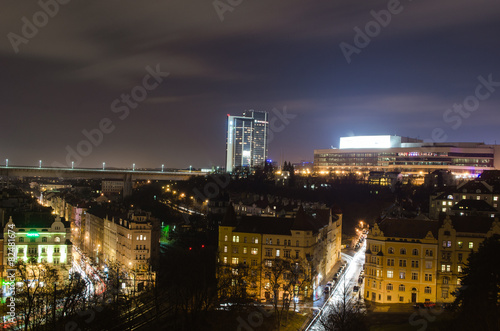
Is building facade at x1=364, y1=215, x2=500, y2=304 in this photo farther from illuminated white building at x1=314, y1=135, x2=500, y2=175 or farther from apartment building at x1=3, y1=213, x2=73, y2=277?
illuminated white building at x1=314, y1=135, x2=500, y2=175

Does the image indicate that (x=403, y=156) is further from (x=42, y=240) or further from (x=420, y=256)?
(x=42, y=240)

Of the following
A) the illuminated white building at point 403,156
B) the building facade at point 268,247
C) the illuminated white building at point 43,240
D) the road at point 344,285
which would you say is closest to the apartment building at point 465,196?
the road at point 344,285

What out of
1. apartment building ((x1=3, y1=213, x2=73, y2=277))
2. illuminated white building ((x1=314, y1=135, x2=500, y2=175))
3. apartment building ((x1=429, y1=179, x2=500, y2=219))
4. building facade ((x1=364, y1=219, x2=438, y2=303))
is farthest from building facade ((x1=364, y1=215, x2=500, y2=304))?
illuminated white building ((x1=314, y1=135, x2=500, y2=175))

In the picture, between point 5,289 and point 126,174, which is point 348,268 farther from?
point 126,174

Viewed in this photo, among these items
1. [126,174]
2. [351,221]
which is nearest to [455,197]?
[351,221]

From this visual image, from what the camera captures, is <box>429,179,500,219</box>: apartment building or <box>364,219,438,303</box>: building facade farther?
<box>429,179,500,219</box>: apartment building

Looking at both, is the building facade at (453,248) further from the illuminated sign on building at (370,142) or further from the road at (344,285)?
the illuminated sign on building at (370,142)

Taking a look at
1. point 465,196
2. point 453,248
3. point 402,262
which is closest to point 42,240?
point 402,262
